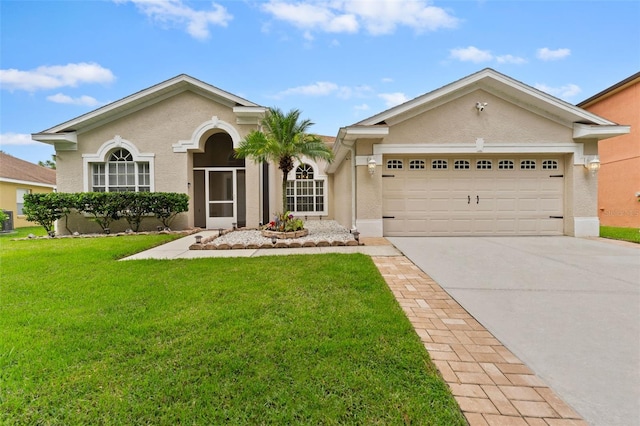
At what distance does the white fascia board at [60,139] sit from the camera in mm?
10445

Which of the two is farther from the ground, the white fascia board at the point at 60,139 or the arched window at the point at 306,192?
the white fascia board at the point at 60,139

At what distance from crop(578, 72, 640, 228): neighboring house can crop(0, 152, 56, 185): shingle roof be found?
32594mm

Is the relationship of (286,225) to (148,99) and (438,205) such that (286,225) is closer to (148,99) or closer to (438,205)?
(438,205)

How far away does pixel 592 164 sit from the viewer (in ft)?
29.0

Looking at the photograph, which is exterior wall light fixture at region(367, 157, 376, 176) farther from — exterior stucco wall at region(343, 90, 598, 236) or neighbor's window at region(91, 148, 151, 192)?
neighbor's window at region(91, 148, 151, 192)

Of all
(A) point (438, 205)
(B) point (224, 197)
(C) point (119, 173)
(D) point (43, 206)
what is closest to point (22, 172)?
(D) point (43, 206)

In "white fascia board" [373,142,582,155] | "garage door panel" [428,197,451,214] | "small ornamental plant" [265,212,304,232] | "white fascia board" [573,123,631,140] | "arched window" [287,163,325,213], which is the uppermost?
"white fascia board" [573,123,631,140]

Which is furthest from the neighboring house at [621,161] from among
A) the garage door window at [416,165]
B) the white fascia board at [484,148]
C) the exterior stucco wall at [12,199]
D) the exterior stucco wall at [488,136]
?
the exterior stucco wall at [12,199]

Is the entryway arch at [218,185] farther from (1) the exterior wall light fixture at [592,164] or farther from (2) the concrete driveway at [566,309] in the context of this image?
(1) the exterior wall light fixture at [592,164]

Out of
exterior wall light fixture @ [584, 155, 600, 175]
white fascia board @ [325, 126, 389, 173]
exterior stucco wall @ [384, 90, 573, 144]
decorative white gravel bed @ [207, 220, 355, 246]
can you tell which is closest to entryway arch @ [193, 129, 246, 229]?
decorative white gravel bed @ [207, 220, 355, 246]

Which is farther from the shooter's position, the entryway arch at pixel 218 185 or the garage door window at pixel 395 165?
the entryway arch at pixel 218 185

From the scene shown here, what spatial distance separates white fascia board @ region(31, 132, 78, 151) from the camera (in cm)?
1045

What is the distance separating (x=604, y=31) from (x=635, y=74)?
366 centimetres

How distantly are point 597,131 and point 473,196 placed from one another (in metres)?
3.99
